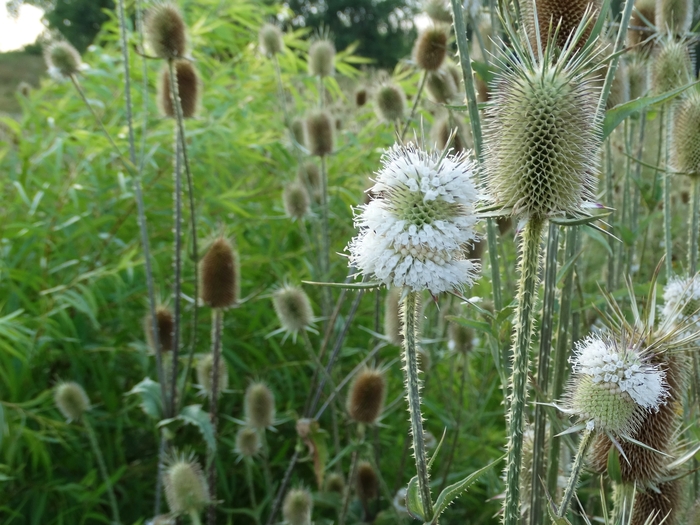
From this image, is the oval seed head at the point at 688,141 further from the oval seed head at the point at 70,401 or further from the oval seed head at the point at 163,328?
the oval seed head at the point at 70,401

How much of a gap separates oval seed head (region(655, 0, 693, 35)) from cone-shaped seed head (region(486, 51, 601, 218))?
4.40 feet

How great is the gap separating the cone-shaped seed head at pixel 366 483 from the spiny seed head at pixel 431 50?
5.39ft

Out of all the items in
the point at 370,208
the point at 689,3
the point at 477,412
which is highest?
the point at 689,3

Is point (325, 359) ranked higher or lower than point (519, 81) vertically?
lower

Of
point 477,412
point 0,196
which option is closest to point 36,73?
point 0,196

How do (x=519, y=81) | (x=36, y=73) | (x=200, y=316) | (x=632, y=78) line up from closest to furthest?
(x=519, y=81) → (x=632, y=78) → (x=200, y=316) → (x=36, y=73)

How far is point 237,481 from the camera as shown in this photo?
11.1ft

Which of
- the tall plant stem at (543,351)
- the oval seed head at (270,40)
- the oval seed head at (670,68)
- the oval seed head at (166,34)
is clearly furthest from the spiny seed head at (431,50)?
the tall plant stem at (543,351)

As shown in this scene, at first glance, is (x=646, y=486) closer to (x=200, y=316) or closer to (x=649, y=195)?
(x=649, y=195)

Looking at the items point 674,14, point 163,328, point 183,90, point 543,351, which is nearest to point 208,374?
point 163,328

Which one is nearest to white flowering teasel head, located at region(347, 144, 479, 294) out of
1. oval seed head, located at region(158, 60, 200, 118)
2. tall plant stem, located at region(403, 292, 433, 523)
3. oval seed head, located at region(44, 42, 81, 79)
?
tall plant stem, located at region(403, 292, 433, 523)

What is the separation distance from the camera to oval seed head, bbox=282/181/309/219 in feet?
10.4

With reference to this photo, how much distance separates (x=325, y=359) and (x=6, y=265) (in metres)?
1.57

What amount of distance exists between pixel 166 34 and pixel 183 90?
0.34 meters
